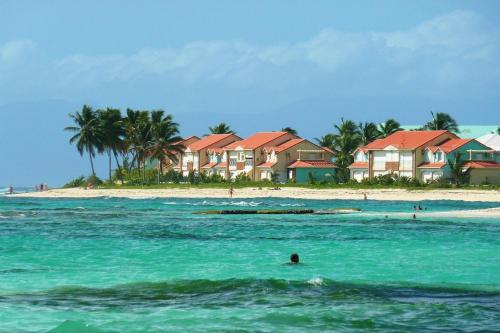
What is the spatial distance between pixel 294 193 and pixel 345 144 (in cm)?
2291

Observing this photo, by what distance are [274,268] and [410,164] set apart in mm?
76496

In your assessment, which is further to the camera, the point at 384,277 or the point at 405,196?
the point at 405,196

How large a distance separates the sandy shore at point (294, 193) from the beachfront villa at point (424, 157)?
444 inches

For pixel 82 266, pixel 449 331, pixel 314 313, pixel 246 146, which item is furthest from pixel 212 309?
pixel 246 146

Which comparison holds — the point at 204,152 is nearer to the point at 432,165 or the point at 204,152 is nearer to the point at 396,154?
the point at 396,154

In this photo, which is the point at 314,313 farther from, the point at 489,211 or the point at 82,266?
the point at 489,211

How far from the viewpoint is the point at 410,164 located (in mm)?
104812

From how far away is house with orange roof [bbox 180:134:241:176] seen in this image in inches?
5123

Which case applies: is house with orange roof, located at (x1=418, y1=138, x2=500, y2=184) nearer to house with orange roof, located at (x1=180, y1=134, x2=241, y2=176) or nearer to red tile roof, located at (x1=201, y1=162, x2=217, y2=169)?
red tile roof, located at (x1=201, y1=162, x2=217, y2=169)

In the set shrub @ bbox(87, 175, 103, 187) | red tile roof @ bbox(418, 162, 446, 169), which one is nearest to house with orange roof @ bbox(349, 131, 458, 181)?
red tile roof @ bbox(418, 162, 446, 169)

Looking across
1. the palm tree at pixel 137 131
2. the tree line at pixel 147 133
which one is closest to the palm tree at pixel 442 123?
the tree line at pixel 147 133

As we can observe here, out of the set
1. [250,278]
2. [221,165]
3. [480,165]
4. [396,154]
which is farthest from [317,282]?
[221,165]

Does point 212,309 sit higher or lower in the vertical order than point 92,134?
lower

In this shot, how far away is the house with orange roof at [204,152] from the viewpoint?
130 metres
